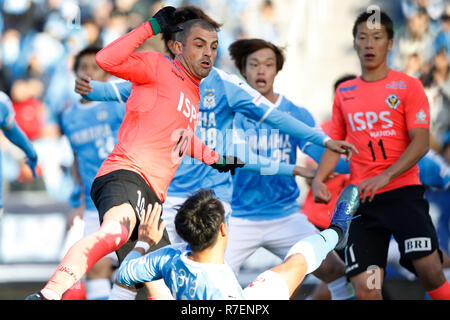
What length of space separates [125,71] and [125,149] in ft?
1.59

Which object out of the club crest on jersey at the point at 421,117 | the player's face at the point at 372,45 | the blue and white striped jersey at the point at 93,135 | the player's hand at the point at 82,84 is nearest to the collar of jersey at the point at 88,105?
the blue and white striped jersey at the point at 93,135

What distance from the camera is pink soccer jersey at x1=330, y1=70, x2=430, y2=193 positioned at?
538 centimetres

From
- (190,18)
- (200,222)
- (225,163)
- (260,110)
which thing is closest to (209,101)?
(260,110)

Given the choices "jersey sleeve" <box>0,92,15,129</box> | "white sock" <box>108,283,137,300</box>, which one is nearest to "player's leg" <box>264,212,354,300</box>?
"white sock" <box>108,283,137,300</box>

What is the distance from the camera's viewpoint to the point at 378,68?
5.55 metres

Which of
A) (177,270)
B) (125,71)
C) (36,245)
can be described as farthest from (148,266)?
(36,245)

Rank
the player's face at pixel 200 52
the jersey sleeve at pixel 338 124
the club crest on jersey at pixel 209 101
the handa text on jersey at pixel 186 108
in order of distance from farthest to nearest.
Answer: the jersey sleeve at pixel 338 124 → the club crest on jersey at pixel 209 101 → the player's face at pixel 200 52 → the handa text on jersey at pixel 186 108

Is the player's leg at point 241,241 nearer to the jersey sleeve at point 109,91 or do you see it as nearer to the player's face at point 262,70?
the player's face at point 262,70

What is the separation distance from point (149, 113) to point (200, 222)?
1.07 m

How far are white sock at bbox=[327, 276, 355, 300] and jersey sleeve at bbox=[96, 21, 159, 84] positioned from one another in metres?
2.58

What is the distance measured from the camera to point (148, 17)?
1102cm

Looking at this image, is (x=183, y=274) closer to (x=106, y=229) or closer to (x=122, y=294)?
(x=106, y=229)

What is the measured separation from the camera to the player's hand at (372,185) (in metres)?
5.12
